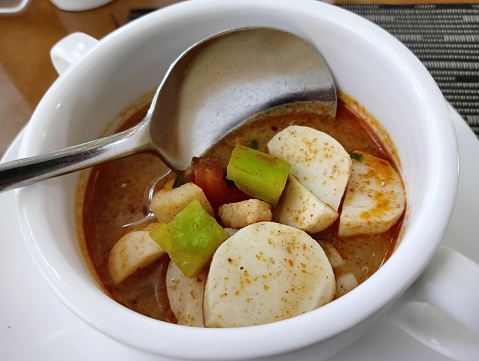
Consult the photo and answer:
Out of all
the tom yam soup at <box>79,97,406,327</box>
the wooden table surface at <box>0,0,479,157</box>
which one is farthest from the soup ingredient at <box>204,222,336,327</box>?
the wooden table surface at <box>0,0,479,157</box>

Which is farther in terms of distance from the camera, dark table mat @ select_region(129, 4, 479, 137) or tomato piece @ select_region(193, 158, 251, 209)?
dark table mat @ select_region(129, 4, 479, 137)

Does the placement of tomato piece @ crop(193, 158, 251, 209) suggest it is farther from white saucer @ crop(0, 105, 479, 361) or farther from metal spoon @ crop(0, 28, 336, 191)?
white saucer @ crop(0, 105, 479, 361)

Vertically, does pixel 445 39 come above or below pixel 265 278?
below

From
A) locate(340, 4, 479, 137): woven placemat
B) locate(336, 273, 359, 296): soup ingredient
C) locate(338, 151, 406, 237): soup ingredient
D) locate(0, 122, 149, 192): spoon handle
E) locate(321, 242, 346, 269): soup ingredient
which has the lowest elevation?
locate(340, 4, 479, 137): woven placemat

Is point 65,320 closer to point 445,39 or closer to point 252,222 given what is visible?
point 252,222

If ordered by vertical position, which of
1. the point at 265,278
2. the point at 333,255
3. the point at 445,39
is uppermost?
the point at 265,278

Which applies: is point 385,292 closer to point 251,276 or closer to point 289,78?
point 251,276

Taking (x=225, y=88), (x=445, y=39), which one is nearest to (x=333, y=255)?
(x=225, y=88)

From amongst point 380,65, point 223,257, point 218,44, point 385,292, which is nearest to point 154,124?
point 218,44
